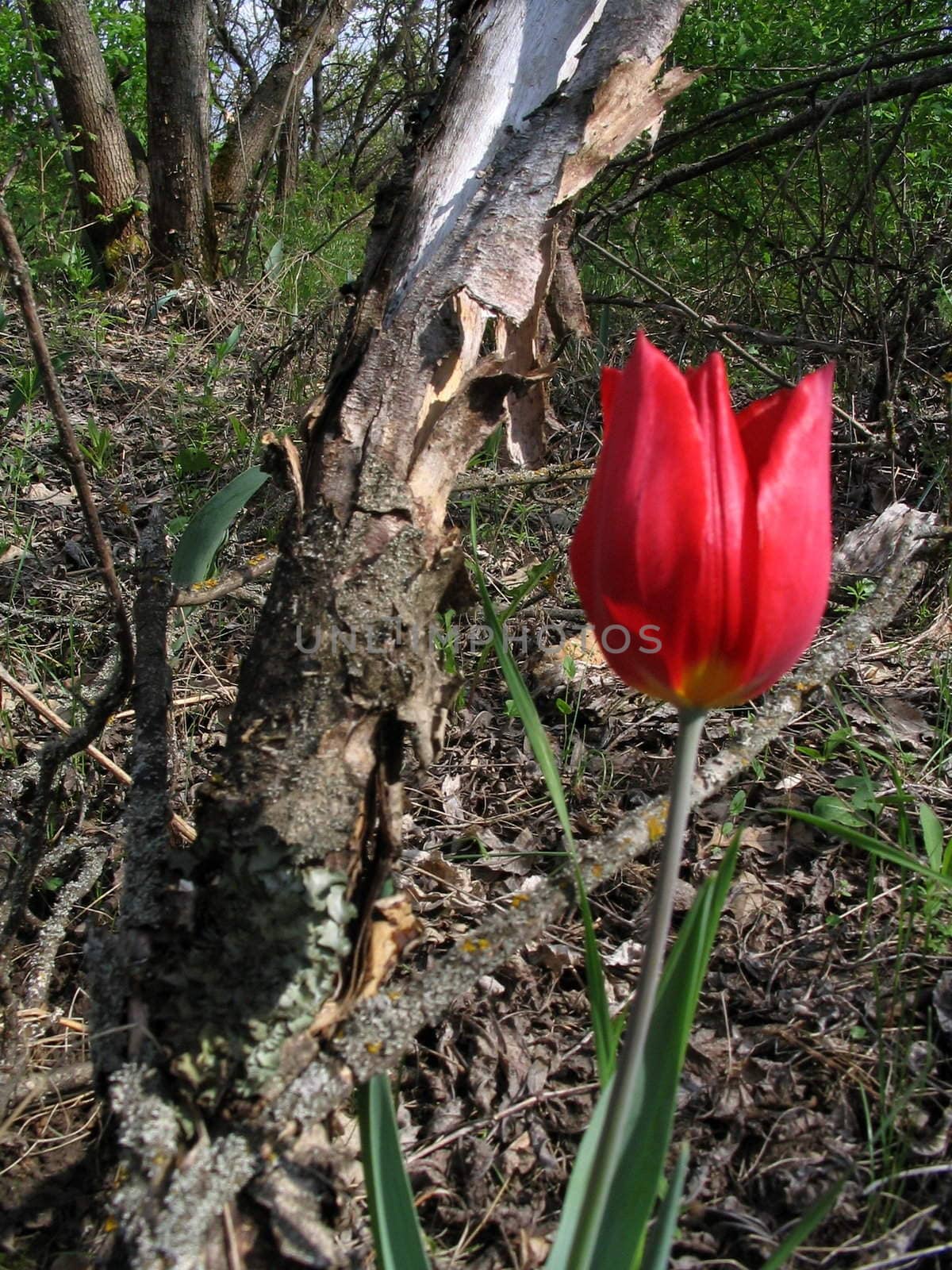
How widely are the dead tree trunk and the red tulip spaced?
19.0 inches

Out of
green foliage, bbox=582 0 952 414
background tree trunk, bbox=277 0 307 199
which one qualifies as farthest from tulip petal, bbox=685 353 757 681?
background tree trunk, bbox=277 0 307 199

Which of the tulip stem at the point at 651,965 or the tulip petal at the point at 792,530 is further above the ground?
the tulip petal at the point at 792,530

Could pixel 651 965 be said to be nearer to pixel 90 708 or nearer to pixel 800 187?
pixel 90 708

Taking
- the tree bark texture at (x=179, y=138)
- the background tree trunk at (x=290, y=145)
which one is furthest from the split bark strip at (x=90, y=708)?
the background tree trunk at (x=290, y=145)

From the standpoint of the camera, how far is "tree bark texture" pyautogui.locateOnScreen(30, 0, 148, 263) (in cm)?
437

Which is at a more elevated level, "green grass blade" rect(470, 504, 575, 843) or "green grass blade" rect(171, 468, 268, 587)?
"green grass blade" rect(171, 468, 268, 587)

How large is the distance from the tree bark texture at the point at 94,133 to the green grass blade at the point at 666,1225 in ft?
15.6

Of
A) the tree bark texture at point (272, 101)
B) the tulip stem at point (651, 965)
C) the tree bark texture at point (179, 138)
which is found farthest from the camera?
the tree bark texture at point (272, 101)

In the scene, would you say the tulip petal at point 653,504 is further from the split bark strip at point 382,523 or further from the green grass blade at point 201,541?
the green grass blade at point 201,541

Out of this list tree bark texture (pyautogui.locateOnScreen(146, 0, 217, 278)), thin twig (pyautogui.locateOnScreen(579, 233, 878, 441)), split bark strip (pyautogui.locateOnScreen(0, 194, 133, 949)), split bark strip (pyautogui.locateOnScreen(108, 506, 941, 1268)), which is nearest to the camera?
split bark strip (pyautogui.locateOnScreen(108, 506, 941, 1268))

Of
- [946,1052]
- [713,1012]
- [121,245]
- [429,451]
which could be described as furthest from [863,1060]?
[121,245]

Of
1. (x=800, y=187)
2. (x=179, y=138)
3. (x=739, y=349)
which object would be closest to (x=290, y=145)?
(x=179, y=138)

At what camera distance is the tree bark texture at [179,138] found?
4.24m

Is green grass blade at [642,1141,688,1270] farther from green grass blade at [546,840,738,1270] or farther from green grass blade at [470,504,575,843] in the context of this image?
green grass blade at [470,504,575,843]
